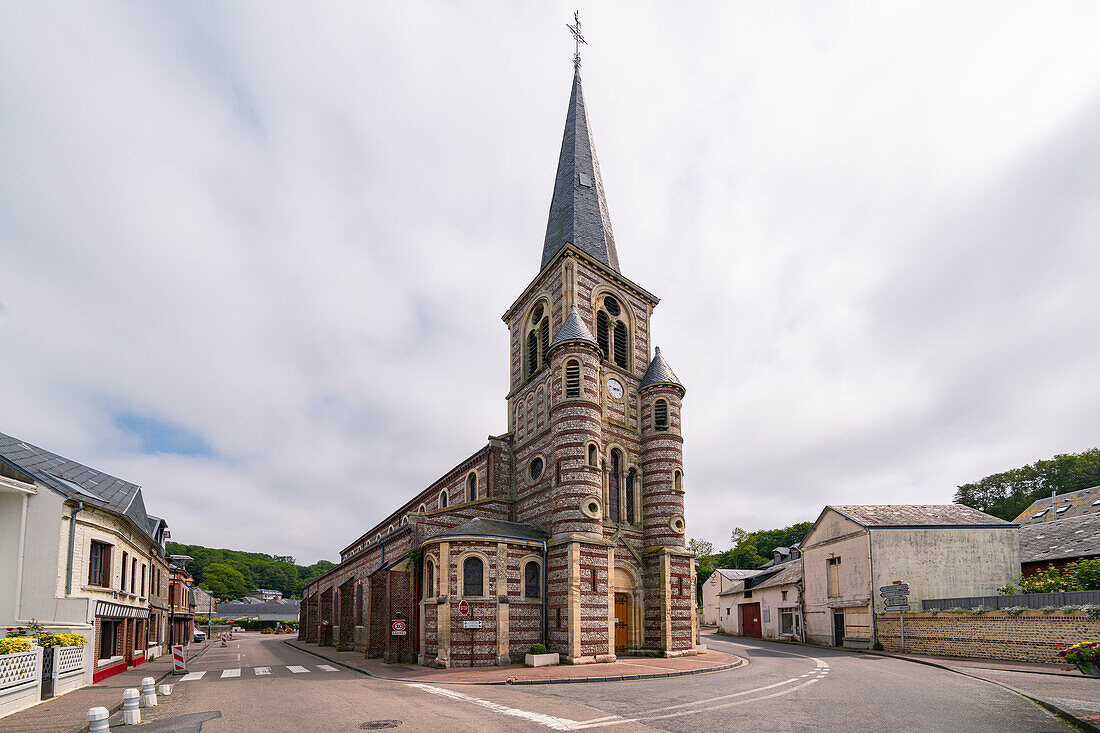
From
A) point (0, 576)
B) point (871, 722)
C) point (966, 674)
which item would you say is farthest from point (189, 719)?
point (966, 674)

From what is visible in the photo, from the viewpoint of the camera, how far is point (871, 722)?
11117 millimetres

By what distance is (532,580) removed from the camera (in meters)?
24.0

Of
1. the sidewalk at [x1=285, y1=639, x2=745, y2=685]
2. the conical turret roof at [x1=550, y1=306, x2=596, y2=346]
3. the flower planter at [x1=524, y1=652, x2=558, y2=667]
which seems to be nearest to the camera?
the sidewalk at [x1=285, y1=639, x2=745, y2=685]

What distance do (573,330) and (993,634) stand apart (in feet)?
65.2

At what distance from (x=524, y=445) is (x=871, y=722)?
1995 cm

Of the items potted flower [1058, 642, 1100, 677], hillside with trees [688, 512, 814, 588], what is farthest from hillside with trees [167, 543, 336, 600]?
potted flower [1058, 642, 1100, 677]

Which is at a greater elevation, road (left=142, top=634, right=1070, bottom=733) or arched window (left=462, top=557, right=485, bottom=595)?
arched window (left=462, top=557, right=485, bottom=595)

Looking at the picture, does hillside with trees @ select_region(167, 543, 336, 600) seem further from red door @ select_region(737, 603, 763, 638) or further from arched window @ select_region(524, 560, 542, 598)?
arched window @ select_region(524, 560, 542, 598)

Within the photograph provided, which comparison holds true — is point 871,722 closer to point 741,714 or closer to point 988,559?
point 741,714

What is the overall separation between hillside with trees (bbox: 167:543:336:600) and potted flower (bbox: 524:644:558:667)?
293 feet

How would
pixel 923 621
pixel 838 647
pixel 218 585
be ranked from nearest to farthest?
pixel 923 621, pixel 838 647, pixel 218 585

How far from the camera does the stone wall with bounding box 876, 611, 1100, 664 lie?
2066 cm

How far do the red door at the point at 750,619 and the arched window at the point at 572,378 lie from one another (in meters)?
27.8

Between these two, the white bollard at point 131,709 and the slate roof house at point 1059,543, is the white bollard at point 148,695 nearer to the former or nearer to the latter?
the white bollard at point 131,709
